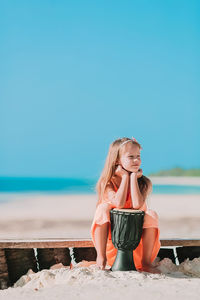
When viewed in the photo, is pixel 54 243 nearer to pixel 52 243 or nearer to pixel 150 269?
pixel 52 243

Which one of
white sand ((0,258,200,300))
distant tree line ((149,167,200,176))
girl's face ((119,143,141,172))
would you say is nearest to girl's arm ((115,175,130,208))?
girl's face ((119,143,141,172))

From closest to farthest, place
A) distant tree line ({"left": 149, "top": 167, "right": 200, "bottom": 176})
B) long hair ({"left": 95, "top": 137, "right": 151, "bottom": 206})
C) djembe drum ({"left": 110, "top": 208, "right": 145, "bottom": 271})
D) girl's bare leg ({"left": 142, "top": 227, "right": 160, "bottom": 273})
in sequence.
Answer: djembe drum ({"left": 110, "top": 208, "right": 145, "bottom": 271}), girl's bare leg ({"left": 142, "top": 227, "right": 160, "bottom": 273}), long hair ({"left": 95, "top": 137, "right": 151, "bottom": 206}), distant tree line ({"left": 149, "top": 167, "right": 200, "bottom": 176})

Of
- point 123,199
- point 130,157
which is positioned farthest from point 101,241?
point 130,157

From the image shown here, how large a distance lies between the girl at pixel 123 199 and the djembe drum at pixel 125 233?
0.06 m

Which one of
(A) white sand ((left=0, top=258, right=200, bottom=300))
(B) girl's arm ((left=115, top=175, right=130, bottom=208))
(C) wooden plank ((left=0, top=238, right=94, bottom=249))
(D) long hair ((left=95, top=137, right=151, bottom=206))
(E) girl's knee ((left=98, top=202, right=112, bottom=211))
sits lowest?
(A) white sand ((left=0, top=258, right=200, bottom=300))

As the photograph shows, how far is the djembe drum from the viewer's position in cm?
303

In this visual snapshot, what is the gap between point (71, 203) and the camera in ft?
54.0

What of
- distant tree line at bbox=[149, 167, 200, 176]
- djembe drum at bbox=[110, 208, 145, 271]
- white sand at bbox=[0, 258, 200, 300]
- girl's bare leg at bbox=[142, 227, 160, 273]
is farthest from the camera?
distant tree line at bbox=[149, 167, 200, 176]

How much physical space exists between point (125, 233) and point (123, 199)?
0.74 feet

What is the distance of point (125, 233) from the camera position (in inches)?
120

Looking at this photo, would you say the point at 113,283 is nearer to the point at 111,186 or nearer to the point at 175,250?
the point at 111,186

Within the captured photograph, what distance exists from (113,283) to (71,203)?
45.6 feet

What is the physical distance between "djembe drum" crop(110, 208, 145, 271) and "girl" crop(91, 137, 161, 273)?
6cm

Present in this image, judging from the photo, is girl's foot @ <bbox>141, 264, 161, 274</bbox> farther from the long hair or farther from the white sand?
the long hair
